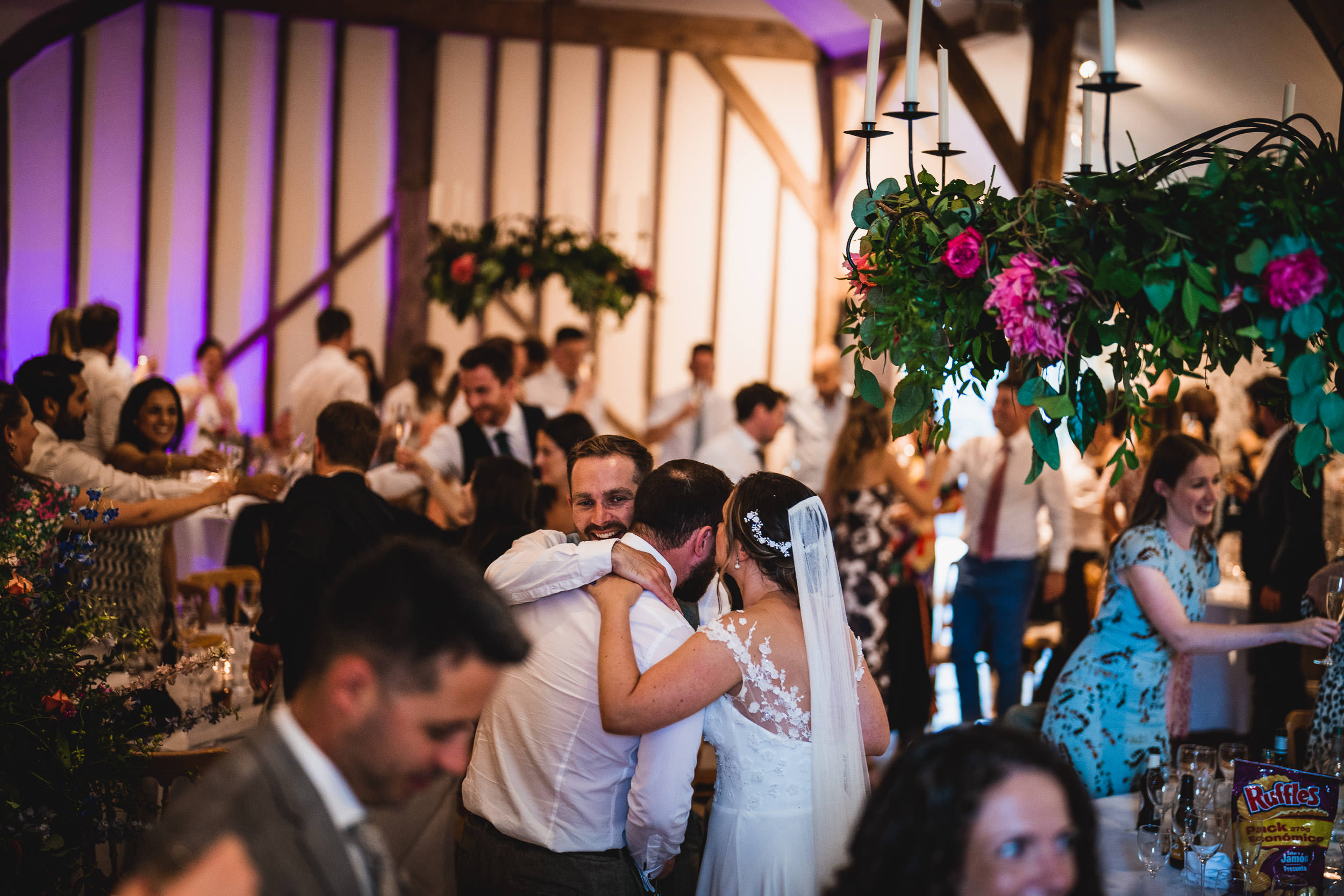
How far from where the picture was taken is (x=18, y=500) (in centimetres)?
240

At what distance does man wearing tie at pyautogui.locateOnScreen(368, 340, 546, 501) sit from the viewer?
4719 millimetres

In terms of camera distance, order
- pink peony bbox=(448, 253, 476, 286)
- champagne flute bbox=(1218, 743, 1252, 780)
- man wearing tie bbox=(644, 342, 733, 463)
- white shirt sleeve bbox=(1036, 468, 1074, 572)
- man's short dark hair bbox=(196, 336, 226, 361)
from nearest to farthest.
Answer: champagne flute bbox=(1218, 743, 1252, 780) < white shirt sleeve bbox=(1036, 468, 1074, 572) < pink peony bbox=(448, 253, 476, 286) < man wearing tie bbox=(644, 342, 733, 463) < man's short dark hair bbox=(196, 336, 226, 361)

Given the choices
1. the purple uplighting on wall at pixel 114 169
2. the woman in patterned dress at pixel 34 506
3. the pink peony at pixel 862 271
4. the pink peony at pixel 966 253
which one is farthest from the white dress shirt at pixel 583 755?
the purple uplighting on wall at pixel 114 169

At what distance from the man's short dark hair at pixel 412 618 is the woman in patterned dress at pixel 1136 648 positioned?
223 centimetres

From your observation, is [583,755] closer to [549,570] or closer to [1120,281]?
[549,570]

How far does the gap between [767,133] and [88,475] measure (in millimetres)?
6574

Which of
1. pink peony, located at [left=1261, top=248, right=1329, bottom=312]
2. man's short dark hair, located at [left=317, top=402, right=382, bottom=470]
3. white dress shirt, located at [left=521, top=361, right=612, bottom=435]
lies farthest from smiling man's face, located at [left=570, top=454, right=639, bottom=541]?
white dress shirt, located at [left=521, top=361, right=612, bottom=435]

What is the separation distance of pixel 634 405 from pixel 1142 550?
6.35 m

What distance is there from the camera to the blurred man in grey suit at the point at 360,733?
3.39ft

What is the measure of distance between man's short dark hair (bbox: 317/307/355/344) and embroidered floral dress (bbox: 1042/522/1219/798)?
14.6ft

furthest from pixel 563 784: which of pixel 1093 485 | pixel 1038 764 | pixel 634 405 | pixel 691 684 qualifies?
pixel 634 405

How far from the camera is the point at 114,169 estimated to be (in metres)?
8.00

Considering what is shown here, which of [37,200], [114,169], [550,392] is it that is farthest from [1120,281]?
[37,200]

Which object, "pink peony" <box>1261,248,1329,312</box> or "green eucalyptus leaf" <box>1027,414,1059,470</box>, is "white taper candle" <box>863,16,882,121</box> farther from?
"pink peony" <box>1261,248,1329,312</box>
